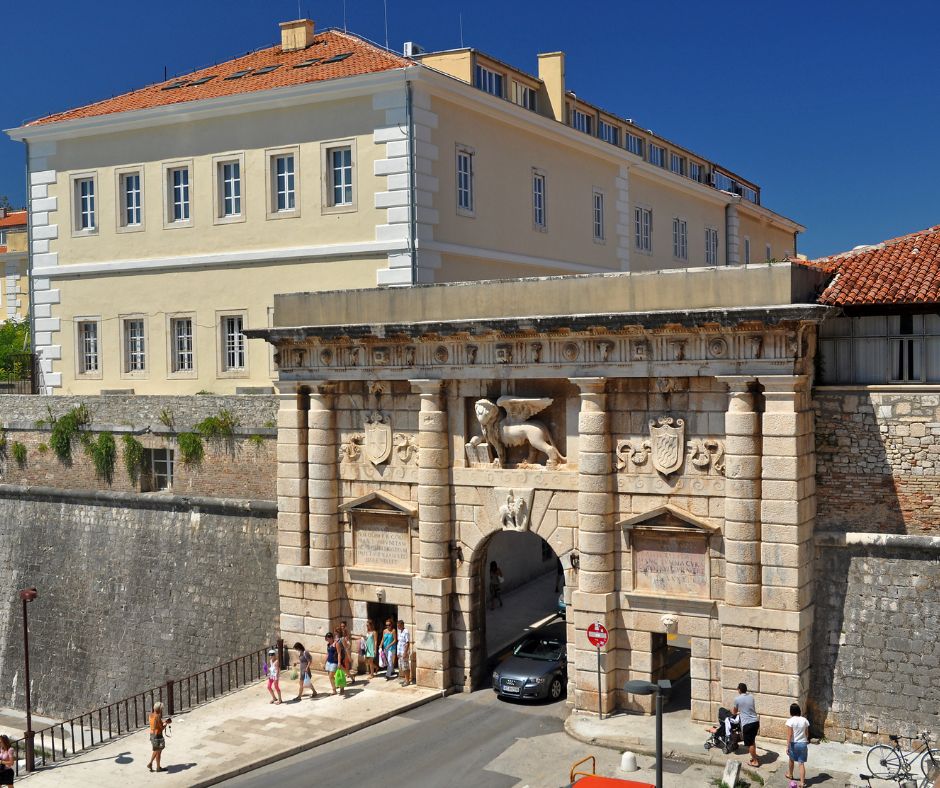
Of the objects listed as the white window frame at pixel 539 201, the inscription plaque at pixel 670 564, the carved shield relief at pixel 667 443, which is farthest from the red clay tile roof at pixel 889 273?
the white window frame at pixel 539 201

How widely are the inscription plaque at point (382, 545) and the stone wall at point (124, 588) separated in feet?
10.3

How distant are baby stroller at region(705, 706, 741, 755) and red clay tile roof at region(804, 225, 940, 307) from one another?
A: 780cm

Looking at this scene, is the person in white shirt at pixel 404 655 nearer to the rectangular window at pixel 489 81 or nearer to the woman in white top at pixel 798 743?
the woman in white top at pixel 798 743

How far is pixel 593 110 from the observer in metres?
38.8

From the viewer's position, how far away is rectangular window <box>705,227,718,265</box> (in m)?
46.8

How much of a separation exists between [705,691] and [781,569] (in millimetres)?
2840

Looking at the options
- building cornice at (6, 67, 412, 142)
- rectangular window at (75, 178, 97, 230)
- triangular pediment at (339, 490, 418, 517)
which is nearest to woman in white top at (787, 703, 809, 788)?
triangular pediment at (339, 490, 418, 517)

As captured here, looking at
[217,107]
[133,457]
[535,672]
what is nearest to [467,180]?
[217,107]

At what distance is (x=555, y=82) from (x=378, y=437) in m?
16.3

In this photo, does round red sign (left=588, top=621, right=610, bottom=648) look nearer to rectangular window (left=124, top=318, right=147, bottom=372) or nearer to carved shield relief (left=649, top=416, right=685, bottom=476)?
carved shield relief (left=649, top=416, right=685, bottom=476)

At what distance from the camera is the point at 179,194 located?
104ft

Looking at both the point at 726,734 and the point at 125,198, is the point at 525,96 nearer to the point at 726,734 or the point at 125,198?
the point at 125,198

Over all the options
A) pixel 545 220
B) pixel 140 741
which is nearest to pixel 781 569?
pixel 140 741

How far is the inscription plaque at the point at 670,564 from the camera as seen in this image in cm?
2086
